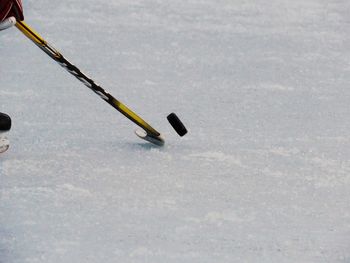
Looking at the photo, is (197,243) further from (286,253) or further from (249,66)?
(249,66)

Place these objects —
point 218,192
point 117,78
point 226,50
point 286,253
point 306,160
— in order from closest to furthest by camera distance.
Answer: point 286,253 → point 218,192 → point 306,160 → point 117,78 → point 226,50

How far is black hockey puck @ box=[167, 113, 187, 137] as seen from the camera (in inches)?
115

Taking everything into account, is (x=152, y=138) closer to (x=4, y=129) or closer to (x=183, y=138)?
(x=183, y=138)

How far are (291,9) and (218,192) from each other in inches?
63.9

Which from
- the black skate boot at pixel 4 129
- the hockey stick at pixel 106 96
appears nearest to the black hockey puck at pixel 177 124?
the hockey stick at pixel 106 96

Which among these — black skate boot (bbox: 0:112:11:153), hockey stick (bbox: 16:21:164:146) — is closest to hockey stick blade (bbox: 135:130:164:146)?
hockey stick (bbox: 16:21:164:146)

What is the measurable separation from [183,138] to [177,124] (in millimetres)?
100

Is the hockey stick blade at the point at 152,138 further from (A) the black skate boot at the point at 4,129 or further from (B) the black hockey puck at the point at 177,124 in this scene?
(A) the black skate boot at the point at 4,129

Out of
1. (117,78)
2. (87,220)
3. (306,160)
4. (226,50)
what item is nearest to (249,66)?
(226,50)

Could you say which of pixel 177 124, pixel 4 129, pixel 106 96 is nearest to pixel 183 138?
pixel 177 124

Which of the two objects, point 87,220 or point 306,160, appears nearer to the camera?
point 87,220

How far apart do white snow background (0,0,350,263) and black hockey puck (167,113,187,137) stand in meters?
0.06

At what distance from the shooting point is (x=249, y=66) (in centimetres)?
354

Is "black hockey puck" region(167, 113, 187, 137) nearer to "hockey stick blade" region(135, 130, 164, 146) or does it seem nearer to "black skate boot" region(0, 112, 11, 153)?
"hockey stick blade" region(135, 130, 164, 146)
